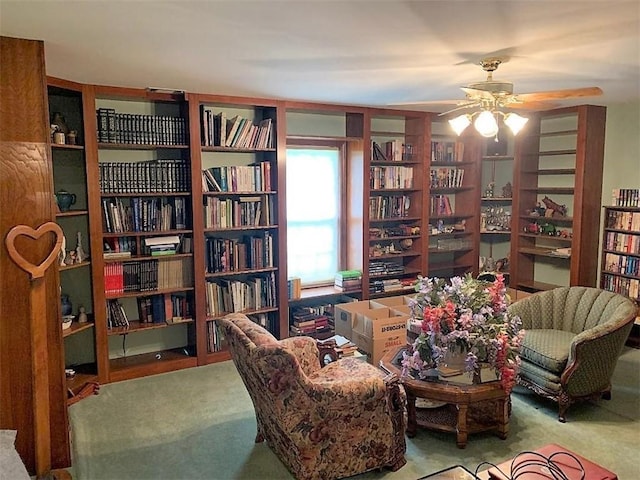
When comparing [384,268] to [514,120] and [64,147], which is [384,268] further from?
[64,147]

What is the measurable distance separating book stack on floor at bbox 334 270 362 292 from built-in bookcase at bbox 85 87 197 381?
1484 mm

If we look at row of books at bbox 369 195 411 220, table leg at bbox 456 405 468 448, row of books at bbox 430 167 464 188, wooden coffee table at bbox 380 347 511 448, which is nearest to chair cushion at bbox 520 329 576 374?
wooden coffee table at bbox 380 347 511 448

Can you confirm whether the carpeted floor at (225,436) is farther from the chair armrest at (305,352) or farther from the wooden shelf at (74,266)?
the wooden shelf at (74,266)

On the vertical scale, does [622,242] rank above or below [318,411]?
above

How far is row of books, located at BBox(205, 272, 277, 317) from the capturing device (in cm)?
446

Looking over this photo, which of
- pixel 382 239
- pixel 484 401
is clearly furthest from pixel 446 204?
pixel 484 401

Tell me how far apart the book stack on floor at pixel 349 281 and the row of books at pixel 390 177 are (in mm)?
907

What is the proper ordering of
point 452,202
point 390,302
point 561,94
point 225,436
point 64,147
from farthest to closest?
point 452,202 → point 390,302 → point 64,147 → point 225,436 → point 561,94

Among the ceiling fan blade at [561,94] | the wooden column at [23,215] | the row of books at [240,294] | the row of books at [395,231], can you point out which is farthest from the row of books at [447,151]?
the wooden column at [23,215]

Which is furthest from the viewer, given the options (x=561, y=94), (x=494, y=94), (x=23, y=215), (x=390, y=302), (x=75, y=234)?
(x=390, y=302)

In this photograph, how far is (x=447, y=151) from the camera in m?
5.61

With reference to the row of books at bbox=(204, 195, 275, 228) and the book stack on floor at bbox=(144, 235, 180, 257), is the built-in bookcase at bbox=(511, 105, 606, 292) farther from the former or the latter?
the book stack on floor at bbox=(144, 235, 180, 257)

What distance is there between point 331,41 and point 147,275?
2589mm

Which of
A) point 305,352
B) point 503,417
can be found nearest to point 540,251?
point 503,417
